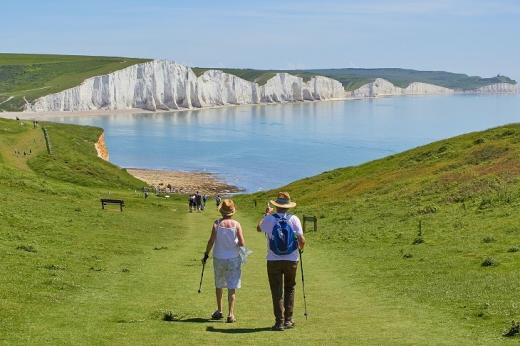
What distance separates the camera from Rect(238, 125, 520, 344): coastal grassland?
61.7 ft

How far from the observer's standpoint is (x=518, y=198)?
35531mm

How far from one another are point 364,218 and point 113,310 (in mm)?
27284

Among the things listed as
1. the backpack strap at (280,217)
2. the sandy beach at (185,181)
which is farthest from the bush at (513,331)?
the sandy beach at (185,181)

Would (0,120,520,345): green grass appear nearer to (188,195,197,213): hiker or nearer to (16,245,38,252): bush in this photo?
(16,245,38,252): bush

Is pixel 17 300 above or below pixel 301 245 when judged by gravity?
below

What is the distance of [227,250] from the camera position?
15430 mm

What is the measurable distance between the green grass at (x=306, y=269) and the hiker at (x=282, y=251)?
559 mm

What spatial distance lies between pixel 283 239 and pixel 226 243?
151 cm

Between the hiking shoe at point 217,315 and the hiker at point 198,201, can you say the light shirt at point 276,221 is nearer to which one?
the hiking shoe at point 217,315

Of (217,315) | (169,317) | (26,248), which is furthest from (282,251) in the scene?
(26,248)

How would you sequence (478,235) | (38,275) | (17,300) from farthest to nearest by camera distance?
(478,235)
(38,275)
(17,300)

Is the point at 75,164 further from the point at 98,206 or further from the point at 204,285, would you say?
the point at 204,285

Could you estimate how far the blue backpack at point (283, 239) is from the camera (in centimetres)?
1458

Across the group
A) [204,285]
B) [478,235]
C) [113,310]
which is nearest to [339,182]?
[478,235]
